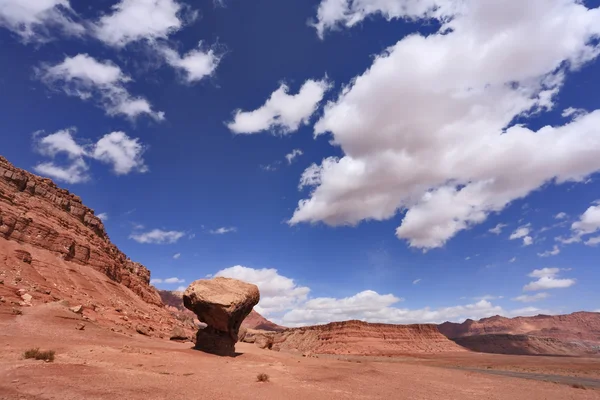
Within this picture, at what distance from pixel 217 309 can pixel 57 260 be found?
36.1m

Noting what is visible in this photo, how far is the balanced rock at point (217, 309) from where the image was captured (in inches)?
891

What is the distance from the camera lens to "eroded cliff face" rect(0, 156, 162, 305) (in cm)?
4416

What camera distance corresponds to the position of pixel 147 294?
68.2 metres

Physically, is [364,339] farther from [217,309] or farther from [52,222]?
[217,309]

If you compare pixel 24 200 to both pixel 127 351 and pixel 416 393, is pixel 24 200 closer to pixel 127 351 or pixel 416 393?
pixel 127 351

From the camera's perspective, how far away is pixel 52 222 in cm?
5150

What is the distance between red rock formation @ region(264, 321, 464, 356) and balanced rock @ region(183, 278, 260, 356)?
8266 centimetres

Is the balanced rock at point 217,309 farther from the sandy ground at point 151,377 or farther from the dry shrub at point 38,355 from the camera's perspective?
the dry shrub at point 38,355

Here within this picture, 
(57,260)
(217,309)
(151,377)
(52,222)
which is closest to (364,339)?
(57,260)

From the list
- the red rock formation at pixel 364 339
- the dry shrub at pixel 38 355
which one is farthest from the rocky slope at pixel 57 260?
the red rock formation at pixel 364 339

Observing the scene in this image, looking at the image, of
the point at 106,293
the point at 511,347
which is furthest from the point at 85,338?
the point at 511,347

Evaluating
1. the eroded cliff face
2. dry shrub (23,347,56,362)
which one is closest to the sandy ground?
dry shrub (23,347,56,362)

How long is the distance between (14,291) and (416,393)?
3356cm

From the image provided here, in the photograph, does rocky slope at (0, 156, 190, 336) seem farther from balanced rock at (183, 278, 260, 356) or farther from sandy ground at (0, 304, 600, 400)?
balanced rock at (183, 278, 260, 356)
